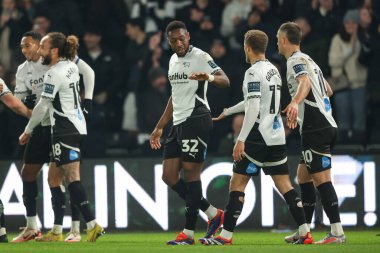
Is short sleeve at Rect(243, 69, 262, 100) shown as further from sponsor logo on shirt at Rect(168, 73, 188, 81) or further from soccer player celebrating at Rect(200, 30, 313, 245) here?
Answer: sponsor logo on shirt at Rect(168, 73, 188, 81)

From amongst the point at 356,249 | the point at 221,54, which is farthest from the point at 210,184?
the point at 356,249

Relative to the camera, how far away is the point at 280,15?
1830cm

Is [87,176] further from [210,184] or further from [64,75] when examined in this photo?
[64,75]

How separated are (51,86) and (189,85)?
157cm

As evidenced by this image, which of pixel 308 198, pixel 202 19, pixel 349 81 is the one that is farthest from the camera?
pixel 202 19

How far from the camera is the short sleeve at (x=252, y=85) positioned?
37.9 ft

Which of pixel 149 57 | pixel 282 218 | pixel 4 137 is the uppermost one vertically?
pixel 149 57

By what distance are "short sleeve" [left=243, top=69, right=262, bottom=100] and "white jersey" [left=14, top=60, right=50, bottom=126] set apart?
117 inches

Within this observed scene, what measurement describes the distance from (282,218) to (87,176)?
2.79 m

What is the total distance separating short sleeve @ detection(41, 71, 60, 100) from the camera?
40.9 feet

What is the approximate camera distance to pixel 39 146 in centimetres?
1320

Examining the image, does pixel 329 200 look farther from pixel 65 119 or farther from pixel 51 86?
pixel 51 86

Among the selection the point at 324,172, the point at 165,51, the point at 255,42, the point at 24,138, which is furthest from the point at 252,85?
the point at 165,51

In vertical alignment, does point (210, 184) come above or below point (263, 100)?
below
